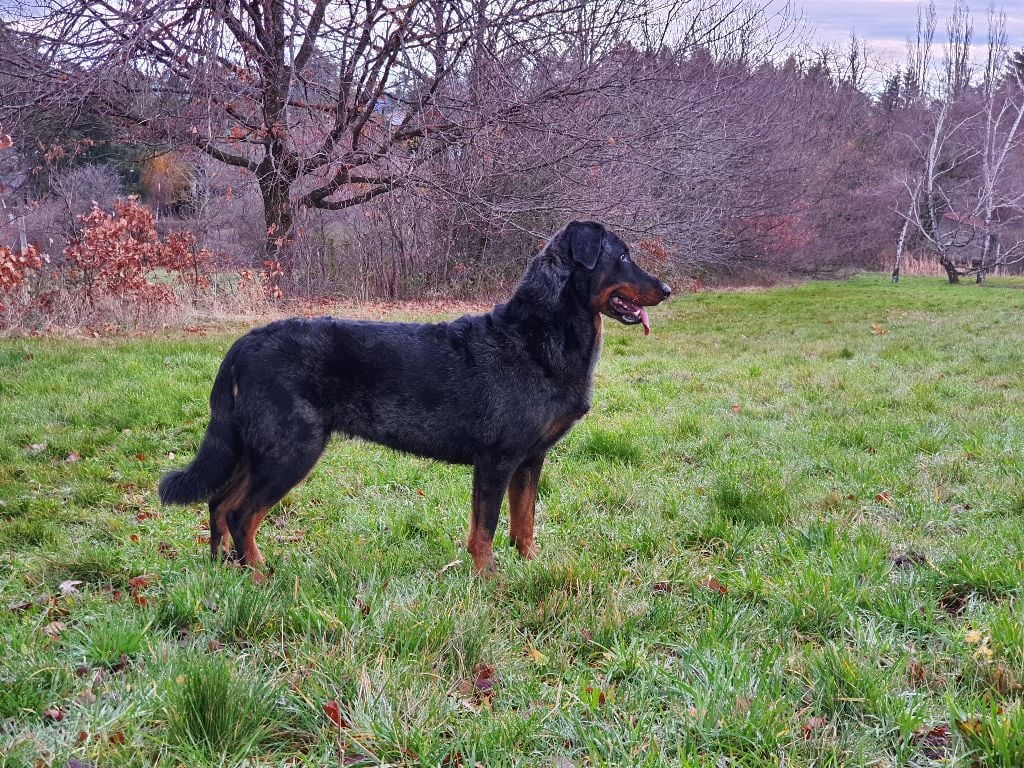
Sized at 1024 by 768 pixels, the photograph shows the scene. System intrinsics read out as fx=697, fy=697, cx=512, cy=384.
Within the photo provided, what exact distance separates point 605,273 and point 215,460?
2.22 meters

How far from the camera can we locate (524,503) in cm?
376

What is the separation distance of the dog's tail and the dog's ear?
184cm

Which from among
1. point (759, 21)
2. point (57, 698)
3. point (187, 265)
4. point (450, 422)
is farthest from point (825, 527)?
point (759, 21)

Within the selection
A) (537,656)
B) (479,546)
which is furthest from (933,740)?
(479,546)

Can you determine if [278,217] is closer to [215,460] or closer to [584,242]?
[215,460]

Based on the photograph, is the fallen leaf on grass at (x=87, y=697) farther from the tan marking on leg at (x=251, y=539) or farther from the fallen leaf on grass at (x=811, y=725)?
the fallen leaf on grass at (x=811, y=725)

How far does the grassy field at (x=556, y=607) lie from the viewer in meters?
2.02

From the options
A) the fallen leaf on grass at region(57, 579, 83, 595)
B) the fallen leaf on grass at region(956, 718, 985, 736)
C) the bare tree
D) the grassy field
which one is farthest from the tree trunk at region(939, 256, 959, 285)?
the fallen leaf on grass at region(57, 579, 83, 595)

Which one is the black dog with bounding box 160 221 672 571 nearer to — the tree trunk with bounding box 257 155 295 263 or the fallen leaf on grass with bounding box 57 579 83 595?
the fallen leaf on grass with bounding box 57 579 83 595

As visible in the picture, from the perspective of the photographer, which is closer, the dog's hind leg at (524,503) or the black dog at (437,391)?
the black dog at (437,391)

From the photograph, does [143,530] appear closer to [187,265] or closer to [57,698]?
[57,698]

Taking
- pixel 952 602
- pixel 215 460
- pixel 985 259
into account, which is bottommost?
pixel 952 602

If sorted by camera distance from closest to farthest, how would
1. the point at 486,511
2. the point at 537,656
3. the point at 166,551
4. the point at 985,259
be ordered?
1. the point at 537,656
2. the point at 486,511
3. the point at 166,551
4. the point at 985,259

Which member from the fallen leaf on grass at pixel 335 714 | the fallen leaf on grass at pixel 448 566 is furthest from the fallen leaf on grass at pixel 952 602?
the fallen leaf on grass at pixel 335 714
